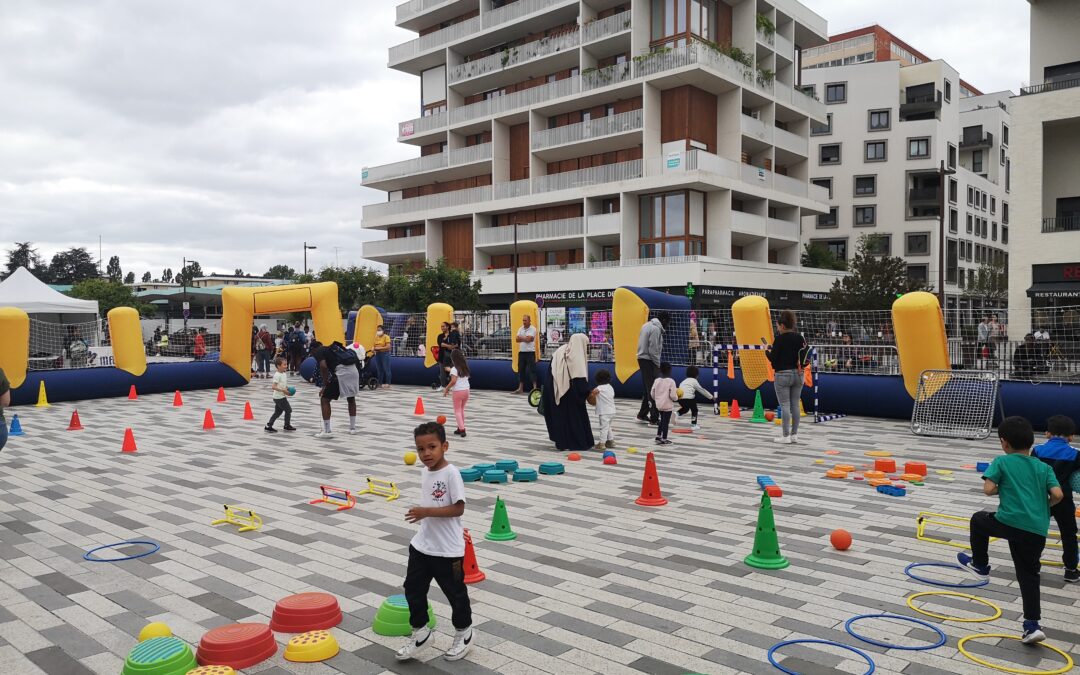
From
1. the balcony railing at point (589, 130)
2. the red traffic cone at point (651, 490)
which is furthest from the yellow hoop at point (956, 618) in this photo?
the balcony railing at point (589, 130)

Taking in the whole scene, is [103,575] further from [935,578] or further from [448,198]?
[448,198]

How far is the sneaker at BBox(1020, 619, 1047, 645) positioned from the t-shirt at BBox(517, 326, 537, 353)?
15.3 meters

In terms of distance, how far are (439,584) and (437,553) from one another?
0.19 meters

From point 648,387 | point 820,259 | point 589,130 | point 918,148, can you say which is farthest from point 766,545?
point 918,148

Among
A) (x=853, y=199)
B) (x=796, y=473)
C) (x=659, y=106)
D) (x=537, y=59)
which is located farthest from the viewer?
(x=853, y=199)

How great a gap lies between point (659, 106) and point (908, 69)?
107 feet

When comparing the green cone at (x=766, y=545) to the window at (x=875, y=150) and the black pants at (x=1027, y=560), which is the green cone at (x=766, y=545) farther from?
the window at (x=875, y=150)

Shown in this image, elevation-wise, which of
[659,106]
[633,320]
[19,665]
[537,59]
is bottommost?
[19,665]

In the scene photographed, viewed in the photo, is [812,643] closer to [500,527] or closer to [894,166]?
[500,527]

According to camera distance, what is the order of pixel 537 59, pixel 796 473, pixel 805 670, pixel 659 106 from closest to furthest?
pixel 805 670 → pixel 796 473 → pixel 659 106 → pixel 537 59

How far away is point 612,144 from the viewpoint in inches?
1650

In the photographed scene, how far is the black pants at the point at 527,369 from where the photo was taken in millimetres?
19945

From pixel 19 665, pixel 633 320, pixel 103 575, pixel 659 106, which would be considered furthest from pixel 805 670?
pixel 659 106

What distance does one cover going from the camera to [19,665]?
450 centimetres
